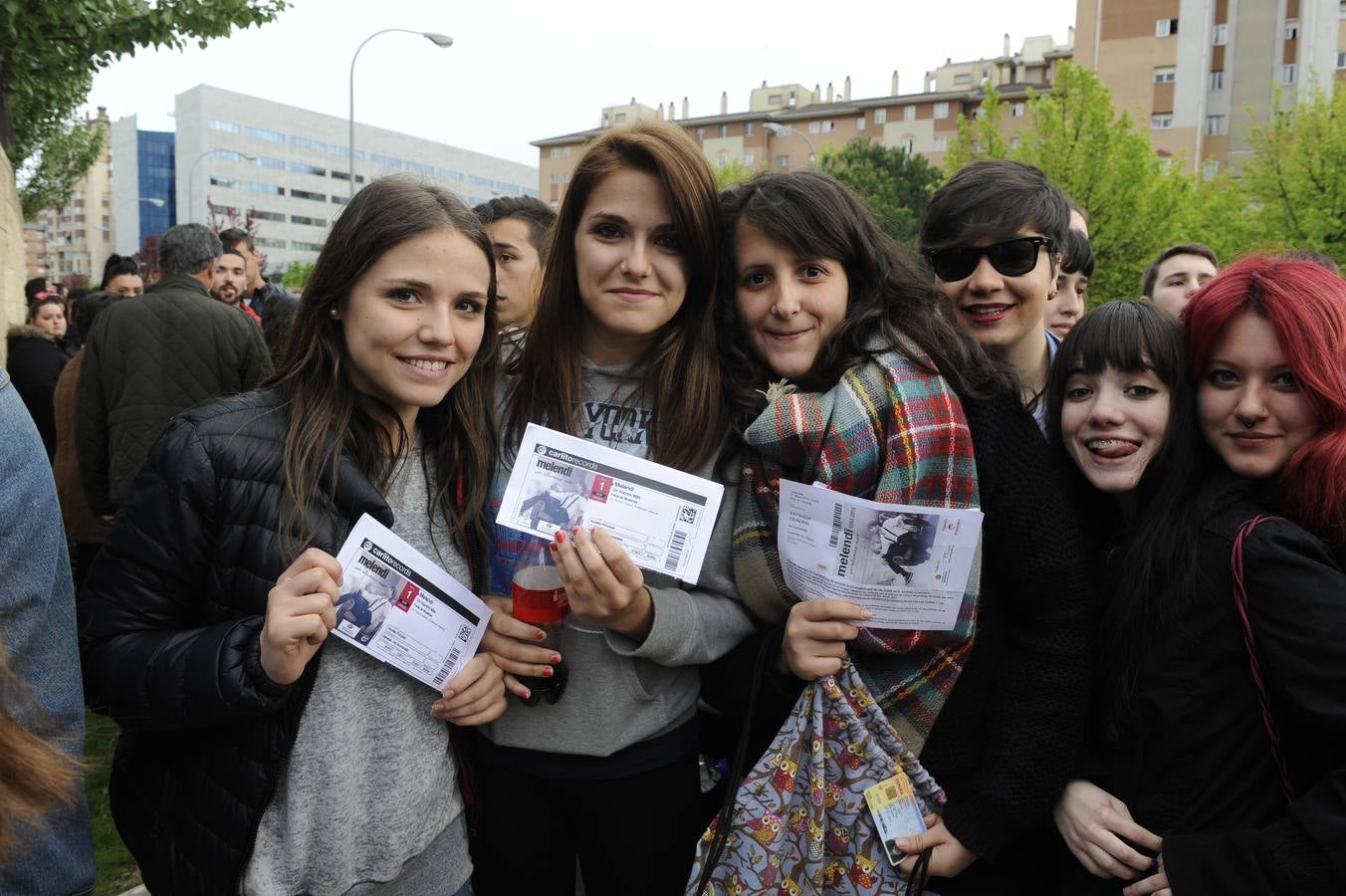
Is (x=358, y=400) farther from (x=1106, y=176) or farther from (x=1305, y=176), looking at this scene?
(x=1305, y=176)

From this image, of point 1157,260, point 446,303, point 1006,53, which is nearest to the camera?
point 446,303

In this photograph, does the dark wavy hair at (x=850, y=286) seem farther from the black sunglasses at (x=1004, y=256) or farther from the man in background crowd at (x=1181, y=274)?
the man in background crowd at (x=1181, y=274)

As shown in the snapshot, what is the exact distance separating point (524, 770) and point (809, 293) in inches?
52.9

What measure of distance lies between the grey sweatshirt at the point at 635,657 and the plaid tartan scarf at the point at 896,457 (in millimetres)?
307

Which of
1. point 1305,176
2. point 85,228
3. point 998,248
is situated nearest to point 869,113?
point 1305,176

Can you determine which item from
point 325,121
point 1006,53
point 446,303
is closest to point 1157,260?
point 446,303

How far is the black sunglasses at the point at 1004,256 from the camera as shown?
7.65 ft

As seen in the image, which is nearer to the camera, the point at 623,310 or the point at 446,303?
the point at 446,303

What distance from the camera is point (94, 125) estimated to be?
19641 mm

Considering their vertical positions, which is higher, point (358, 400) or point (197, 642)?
point (358, 400)

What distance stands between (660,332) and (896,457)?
2.46 ft

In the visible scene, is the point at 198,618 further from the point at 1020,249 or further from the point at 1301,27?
the point at 1301,27

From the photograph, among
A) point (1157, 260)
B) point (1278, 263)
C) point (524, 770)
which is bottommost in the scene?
point (524, 770)

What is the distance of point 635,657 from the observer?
205 centimetres
